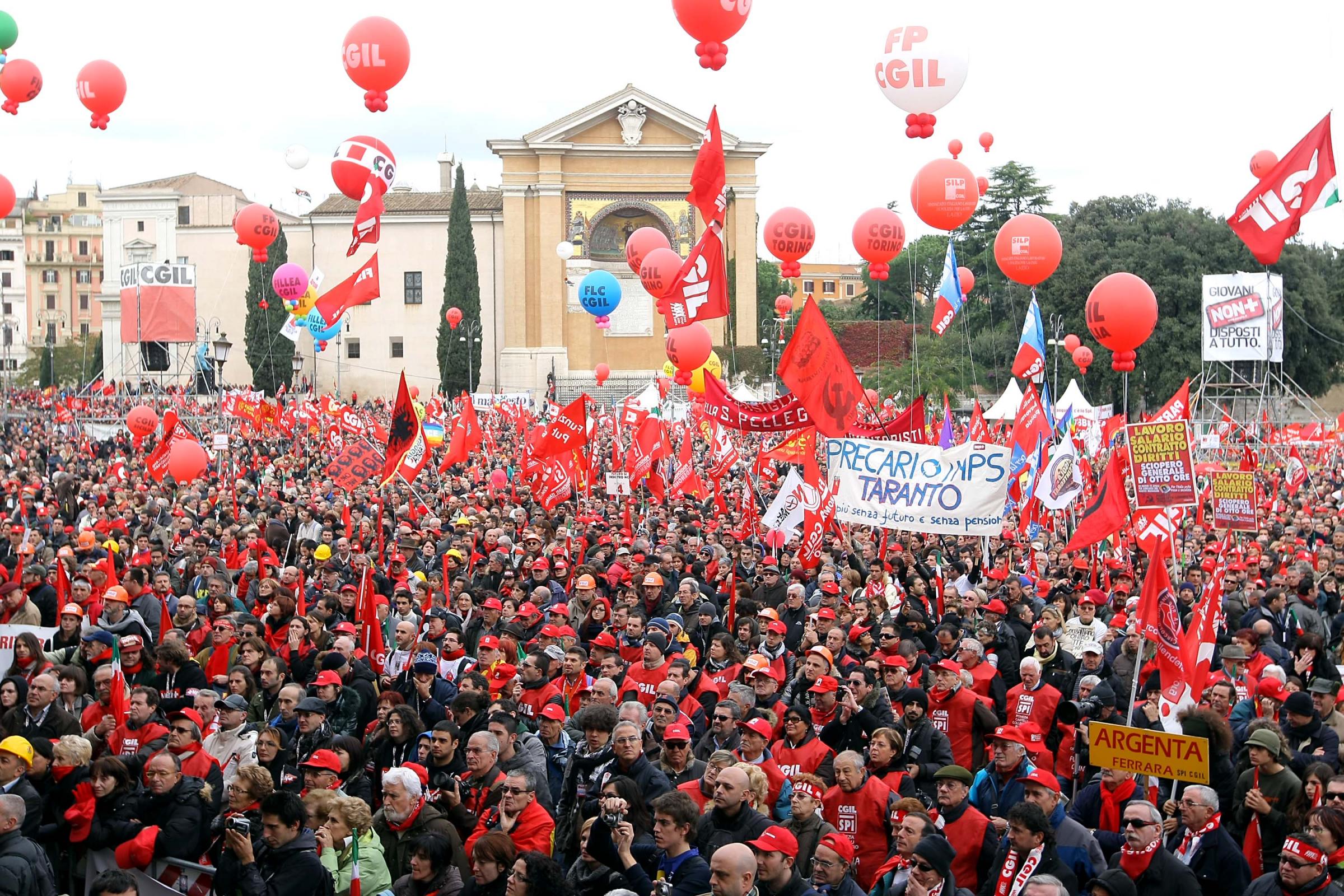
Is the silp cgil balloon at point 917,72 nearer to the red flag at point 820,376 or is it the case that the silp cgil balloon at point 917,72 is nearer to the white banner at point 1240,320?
the red flag at point 820,376

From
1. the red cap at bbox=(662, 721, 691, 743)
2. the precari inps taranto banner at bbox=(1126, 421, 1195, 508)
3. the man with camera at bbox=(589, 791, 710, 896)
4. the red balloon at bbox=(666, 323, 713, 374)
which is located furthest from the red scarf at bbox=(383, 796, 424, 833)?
the red balloon at bbox=(666, 323, 713, 374)

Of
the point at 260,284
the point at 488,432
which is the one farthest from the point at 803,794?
the point at 260,284

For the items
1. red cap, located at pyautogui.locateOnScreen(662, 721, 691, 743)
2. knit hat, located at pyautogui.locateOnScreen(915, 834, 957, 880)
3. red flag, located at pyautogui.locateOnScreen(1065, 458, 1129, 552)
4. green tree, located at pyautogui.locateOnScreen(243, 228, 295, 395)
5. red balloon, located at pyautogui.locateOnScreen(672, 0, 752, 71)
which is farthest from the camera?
green tree, located at pyautogui.locateOnScreen(243, 228, 295, 395)

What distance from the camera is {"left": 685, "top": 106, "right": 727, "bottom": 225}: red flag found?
1262cm

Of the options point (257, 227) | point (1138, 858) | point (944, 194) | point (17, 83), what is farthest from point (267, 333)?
point (1138, 858)

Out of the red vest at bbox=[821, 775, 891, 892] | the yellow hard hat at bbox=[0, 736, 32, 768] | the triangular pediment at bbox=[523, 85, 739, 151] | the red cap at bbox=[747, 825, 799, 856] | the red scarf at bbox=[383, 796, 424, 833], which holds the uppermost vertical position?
the triangular pediment at bbox=[523, 85, 739, 151]

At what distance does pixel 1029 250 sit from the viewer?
19203 mm

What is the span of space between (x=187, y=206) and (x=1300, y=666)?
7335 centimetres

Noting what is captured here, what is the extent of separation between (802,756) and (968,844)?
1.28 m

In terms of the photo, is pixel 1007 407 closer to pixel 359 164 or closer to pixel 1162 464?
pixel 359 164

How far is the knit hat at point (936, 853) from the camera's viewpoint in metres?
5.62

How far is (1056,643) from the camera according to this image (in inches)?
394

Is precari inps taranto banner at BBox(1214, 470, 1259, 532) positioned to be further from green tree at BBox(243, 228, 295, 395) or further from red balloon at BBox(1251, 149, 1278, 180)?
green tree at BBox(243, 228, 295, 395)

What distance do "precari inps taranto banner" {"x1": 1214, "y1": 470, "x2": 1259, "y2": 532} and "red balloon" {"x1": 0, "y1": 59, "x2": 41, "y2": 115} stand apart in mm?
15084
